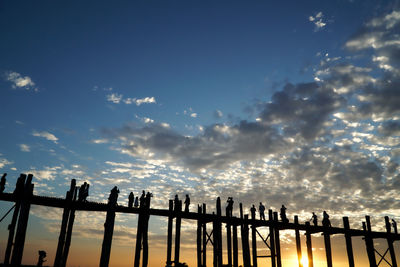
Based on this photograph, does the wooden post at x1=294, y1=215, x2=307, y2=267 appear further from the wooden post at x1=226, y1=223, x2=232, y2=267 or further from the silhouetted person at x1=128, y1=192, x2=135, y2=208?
the silhouetted person at x1=128, y1=192, x2=135, y2=208

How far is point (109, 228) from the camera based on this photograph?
13.5m

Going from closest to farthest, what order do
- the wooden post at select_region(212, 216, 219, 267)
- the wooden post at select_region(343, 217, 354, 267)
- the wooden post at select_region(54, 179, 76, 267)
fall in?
the wooden post at select_region(54, 179, 76, 267) → the wooden post at select_region(212, 216, 219, 267) → the wooden post at select_region(343, 217, 354, 267)

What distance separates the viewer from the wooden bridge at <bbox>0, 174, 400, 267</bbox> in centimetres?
1269

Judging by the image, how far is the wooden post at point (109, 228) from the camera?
42.1ft

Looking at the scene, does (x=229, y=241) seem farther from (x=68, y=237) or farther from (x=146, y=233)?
(x=68, y=237)

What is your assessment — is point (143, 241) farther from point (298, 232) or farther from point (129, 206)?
point (298, 232)

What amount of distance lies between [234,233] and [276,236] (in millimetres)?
2846

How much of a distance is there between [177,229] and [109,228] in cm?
382

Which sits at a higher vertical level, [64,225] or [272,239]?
[64,225]

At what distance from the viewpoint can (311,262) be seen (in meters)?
18.5

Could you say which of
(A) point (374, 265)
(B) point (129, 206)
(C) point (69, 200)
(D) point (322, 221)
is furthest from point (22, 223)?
(A) point (374, 265)

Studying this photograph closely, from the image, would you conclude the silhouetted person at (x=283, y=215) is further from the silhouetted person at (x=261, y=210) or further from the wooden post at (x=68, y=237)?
the wooden post at (x=68, y=237)

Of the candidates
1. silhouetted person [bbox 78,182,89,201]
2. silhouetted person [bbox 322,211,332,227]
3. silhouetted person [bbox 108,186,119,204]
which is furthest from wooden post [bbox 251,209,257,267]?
silhouetted person [bbox 78,182,89,201]

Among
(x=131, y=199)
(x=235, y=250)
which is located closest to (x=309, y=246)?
(x=235, y=250)
